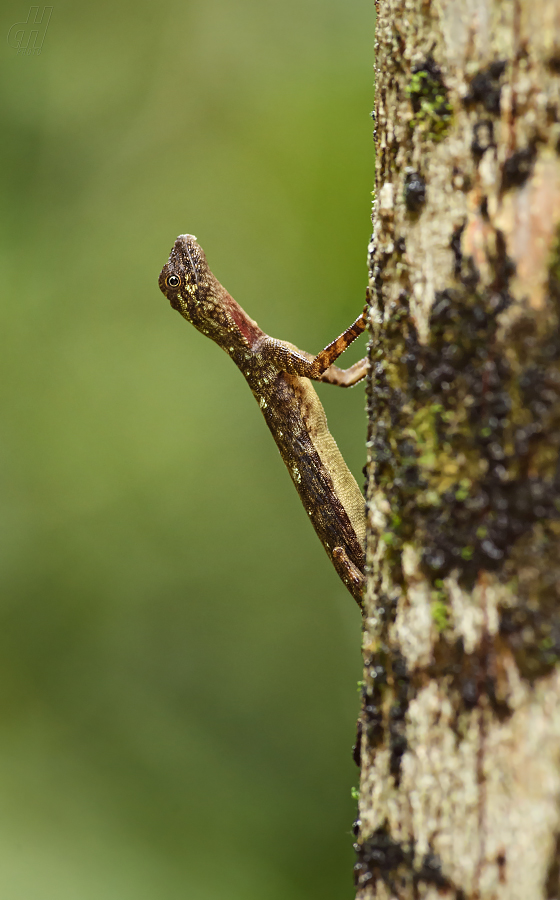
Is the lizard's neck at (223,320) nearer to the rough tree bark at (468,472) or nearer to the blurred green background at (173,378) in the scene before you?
the rough tree bark at (468,472)

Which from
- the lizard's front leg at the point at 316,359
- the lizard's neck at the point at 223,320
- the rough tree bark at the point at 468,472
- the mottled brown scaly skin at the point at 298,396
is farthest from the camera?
the lizard's neck at the point at 223,320

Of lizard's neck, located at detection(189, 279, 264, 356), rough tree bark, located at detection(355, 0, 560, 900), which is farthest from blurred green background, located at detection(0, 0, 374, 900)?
rough tree bark, located at detection(355, 0, 560, 900)

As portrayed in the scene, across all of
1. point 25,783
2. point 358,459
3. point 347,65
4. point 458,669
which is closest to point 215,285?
point 458,669

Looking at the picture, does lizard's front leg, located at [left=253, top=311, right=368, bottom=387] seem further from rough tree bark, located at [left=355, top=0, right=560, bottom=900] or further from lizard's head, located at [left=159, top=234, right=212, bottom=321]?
rough tree bark, located at [left=355, top=0, right=560, bottom=900]

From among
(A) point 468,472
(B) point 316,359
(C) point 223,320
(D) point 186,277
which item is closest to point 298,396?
(B) point 316,359

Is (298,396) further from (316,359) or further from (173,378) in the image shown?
(173,378)

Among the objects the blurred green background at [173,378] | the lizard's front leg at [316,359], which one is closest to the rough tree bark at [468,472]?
the lizard's front leg at [316,359]

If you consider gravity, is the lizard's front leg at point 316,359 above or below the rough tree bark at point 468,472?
above
